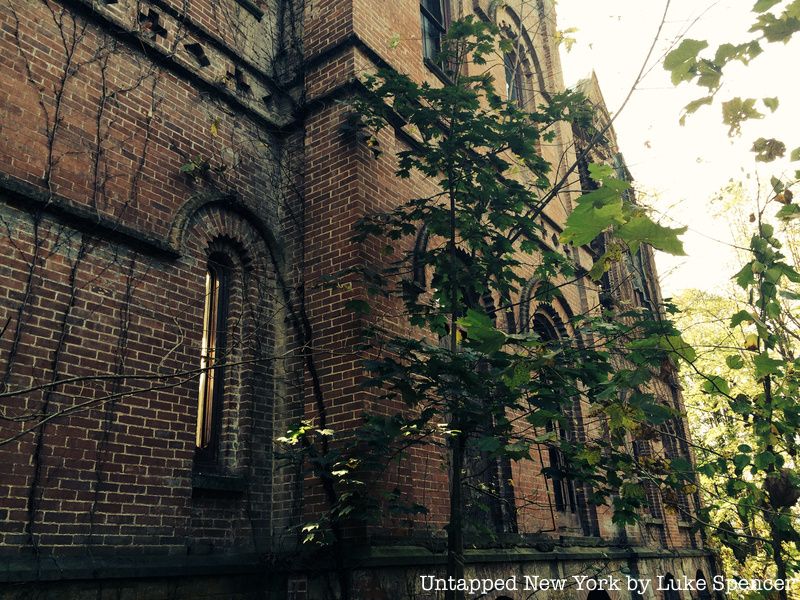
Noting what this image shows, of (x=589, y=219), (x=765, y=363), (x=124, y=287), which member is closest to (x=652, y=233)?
(x=589, y=219)

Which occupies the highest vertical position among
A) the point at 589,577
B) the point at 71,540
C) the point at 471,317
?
the point at 471,317

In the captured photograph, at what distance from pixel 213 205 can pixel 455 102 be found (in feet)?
8.44

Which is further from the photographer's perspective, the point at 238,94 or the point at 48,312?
the point at 238,94

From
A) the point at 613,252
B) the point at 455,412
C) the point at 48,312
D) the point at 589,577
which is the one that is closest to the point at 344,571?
the point at 455,412

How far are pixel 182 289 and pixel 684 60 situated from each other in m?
4.34

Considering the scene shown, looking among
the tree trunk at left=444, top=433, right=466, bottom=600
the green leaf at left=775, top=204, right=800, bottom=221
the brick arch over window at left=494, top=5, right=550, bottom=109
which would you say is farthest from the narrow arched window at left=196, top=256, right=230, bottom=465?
the brick arch over window at left=494, top=5, right=550, bottom=109

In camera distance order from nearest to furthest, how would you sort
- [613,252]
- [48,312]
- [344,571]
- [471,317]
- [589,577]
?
[471,317], [613,252], [48,312], [344,571], [589,577]

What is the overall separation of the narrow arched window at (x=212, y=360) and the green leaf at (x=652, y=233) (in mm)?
3933

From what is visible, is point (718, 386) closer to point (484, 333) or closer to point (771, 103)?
point (771, 103)

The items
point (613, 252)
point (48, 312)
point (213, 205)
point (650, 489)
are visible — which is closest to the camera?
point (613, 252)

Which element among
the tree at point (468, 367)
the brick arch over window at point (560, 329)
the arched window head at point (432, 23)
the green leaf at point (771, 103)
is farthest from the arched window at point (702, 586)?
the green leaf at point (771, 103)

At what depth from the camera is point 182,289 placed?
18.6 ft

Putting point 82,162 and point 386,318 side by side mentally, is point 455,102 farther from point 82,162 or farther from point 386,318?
point 82,162

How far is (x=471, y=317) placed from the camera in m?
2.75
